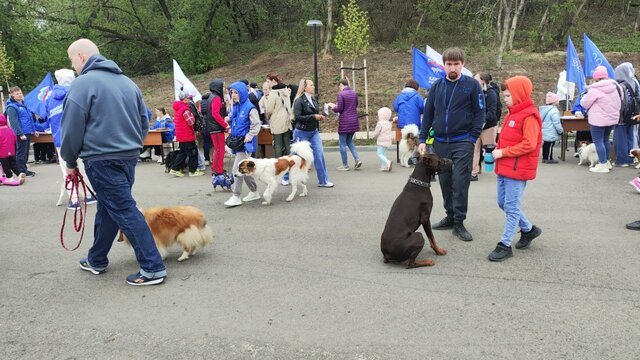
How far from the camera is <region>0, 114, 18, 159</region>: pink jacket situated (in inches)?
395

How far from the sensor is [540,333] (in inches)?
142

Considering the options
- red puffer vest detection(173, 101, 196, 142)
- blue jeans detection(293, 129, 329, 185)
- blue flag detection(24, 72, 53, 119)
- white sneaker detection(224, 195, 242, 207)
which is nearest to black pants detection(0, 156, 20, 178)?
red puffer vest detection(173, 101, 196, 142)

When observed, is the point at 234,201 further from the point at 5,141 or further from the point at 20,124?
the point at 20,124

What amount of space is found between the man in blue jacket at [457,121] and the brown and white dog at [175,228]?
273 cm

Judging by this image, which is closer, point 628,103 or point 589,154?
point 628,103

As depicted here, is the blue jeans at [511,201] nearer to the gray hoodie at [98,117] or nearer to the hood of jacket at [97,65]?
the gray hoodie at [98,117]

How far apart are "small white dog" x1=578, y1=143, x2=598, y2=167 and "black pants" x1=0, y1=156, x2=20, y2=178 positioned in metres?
11.9

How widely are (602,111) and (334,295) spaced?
7.67 m

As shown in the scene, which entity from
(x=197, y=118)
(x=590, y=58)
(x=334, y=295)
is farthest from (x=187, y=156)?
(x=590, y=58)

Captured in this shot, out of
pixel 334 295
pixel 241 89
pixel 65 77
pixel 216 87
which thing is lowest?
pixel 334 295

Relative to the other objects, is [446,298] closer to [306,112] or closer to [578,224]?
[578,224]

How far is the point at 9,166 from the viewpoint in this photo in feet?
34.4

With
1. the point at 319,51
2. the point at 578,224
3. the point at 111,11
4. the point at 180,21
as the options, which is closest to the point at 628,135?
the point at 578,224

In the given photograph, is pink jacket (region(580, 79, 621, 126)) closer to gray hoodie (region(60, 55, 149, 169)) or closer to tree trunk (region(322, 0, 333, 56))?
gray hoodie (region(60, 55, 149, 169))
